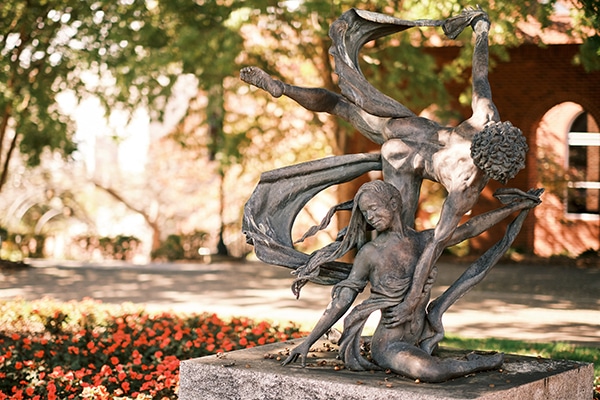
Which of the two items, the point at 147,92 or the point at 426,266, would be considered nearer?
the point at 426,266

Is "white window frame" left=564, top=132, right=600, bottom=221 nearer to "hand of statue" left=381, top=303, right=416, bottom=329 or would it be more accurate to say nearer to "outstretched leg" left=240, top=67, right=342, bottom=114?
"outstretched leg" left=240, top=67, right=342, bottom=114

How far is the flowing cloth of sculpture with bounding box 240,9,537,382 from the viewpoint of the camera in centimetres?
516

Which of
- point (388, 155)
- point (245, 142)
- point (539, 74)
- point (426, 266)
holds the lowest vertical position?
point (426, 266)

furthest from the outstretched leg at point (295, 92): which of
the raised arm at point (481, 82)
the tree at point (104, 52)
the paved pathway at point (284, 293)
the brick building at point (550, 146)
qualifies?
the brick building at point (550, 146)

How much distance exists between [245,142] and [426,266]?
488 inches

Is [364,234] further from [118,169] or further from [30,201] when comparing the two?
[118,169]

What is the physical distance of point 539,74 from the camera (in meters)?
21.0

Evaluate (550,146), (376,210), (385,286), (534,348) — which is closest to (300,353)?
(385,286)

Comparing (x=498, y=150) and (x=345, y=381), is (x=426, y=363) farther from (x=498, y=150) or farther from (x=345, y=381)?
(x=498, y=150)

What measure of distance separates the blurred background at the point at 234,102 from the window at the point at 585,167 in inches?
1.1

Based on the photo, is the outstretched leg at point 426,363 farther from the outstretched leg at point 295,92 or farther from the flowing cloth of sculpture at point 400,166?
the outstretched leg at point 295,92

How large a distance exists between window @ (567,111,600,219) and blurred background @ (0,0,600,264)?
1.1 inches

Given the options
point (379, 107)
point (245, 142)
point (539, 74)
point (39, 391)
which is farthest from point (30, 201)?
point (379, 107)

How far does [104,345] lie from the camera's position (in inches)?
325
